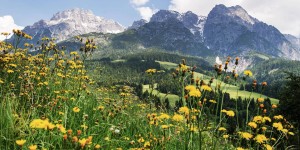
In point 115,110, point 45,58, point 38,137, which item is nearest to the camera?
point 38,137

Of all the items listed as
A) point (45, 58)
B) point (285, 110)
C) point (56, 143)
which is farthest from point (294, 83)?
point (56, 143)

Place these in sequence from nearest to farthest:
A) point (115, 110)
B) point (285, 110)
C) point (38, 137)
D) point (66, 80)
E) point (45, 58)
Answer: point (38, 137), point (115, 110), point (66, 80), point (45, 58), point (285, 110)


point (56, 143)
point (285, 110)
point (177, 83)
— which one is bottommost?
point (285, 110)

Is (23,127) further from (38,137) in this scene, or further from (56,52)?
(56,52)

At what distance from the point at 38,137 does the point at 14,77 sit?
4.64 m

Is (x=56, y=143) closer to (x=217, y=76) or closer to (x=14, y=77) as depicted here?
(x=217, y=76)

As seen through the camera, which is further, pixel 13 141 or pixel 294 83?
pixel 294 83

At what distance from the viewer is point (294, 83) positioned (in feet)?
130

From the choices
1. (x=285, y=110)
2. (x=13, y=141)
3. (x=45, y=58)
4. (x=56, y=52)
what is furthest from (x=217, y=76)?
(x=285, y=110)

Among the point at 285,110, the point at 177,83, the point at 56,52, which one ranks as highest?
the point at 56,52

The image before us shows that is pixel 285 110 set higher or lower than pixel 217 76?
lower

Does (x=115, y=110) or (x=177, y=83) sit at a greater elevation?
(x=177, y=83)

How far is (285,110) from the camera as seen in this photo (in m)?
38.3

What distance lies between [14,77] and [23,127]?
154 inches
